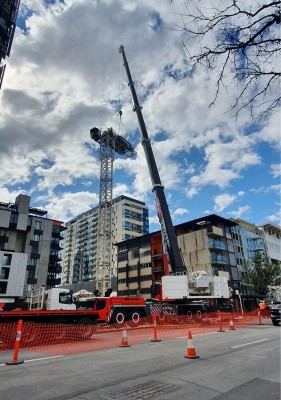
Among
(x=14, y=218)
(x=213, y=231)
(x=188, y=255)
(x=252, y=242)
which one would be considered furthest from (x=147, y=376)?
(x=252, y=242)

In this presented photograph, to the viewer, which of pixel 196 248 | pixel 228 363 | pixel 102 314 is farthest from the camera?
pixel 196 248

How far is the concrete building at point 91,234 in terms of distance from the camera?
106113mm

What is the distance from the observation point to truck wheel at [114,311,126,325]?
20370 mm

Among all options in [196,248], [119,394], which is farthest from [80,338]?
[196,248]

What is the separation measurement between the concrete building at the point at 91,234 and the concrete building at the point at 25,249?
22900 mm

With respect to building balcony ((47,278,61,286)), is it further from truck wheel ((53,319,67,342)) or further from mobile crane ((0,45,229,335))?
truck wheel ((53,319,67,342))

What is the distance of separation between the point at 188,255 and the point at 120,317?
40.9m

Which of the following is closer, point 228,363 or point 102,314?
point 228,363

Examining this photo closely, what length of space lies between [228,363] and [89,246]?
132 meters

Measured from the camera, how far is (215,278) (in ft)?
91.2

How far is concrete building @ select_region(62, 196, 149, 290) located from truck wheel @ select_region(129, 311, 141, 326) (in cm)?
7093

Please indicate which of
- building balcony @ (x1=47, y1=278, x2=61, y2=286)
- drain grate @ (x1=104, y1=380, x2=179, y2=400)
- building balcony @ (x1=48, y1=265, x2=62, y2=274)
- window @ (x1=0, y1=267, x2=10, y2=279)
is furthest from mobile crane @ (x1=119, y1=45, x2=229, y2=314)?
building balcony @ (x1=48, y1=265, x2=62, y2=274)

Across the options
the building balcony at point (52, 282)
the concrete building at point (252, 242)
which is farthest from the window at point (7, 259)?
the concrete building at point (252, 242)

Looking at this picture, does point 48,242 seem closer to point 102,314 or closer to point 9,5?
point 9,5
